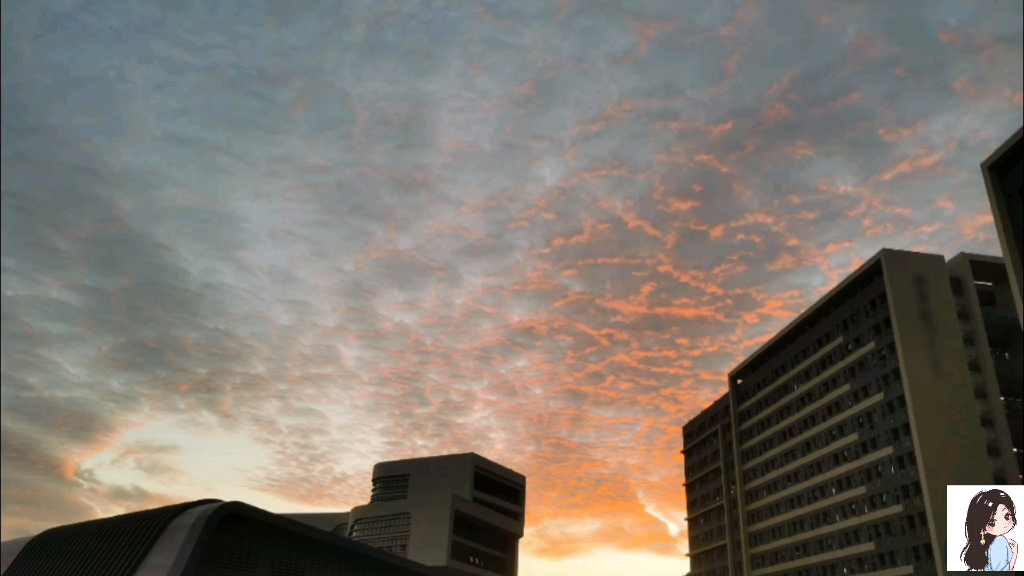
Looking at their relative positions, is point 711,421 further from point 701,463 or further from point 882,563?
point 882,563

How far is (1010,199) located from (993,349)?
165 ft

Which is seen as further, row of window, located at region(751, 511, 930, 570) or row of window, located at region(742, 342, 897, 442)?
row of window, located at region(742, 342, 897, 442)

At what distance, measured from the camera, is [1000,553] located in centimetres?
3269

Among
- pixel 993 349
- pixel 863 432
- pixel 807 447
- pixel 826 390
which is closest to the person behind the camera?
pixel 863 432

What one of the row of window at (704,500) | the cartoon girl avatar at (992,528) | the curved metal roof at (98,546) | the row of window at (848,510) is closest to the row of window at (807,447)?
the row of window at (848,510)

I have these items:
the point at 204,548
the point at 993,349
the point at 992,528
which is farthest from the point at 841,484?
the point at 204,548

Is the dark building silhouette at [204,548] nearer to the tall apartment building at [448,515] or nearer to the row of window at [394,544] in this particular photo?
the tall apartment building at [448,515]

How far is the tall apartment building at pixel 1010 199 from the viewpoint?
5359 cm

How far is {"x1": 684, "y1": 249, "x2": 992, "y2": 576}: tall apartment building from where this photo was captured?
8384 cm

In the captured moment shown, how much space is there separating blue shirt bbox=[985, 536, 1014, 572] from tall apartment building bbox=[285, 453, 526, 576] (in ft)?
317

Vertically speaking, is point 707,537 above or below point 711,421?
below

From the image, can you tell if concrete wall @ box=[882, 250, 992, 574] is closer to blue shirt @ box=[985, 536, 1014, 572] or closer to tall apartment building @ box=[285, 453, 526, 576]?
blue shirt @ box=[985, 536, 1014, 572]

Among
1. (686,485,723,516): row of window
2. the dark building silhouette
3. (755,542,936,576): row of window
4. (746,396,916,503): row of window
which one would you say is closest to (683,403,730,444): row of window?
(686,485,723,516): row of window

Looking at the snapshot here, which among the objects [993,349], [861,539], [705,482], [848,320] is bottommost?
[861,539]
